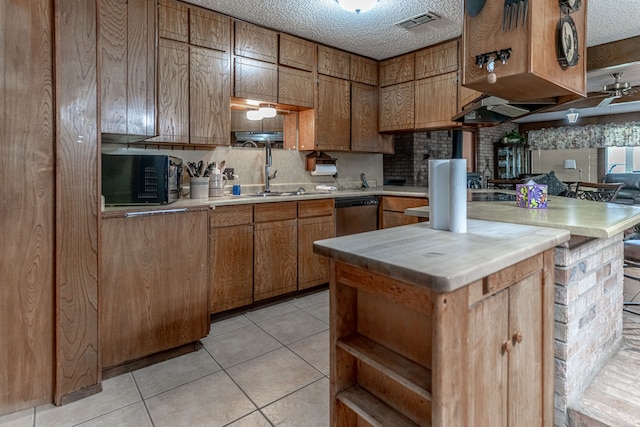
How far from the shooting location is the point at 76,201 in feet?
5.93

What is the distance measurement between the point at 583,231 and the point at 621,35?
3443 mm

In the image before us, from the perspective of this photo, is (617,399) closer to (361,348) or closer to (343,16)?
(361,348)

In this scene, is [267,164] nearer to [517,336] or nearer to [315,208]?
[315,208]

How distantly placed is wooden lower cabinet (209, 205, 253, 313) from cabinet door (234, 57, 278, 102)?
1.11 meters

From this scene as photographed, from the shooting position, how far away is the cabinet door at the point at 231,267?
2701 mm

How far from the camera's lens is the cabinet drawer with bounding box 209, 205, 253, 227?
2.68 meters

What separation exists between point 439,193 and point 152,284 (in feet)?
5.61

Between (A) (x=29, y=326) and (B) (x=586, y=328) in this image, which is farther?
(A) (x=29, y=326)

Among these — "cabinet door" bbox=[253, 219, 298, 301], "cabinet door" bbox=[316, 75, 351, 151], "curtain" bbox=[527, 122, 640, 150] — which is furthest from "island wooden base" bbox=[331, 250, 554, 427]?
"curtain" bbox=[527, 122, 640, 150]

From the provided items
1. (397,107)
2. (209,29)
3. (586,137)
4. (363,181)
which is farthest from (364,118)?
(586,137)

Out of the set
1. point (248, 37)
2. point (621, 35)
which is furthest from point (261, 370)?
point (621, 35)

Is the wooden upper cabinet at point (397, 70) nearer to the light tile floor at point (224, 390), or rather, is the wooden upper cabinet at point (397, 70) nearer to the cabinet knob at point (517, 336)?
the light tile floor at point (224, 390)

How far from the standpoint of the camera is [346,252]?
1.13m

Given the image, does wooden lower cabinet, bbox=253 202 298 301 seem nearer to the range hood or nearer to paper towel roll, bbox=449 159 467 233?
the range hood
